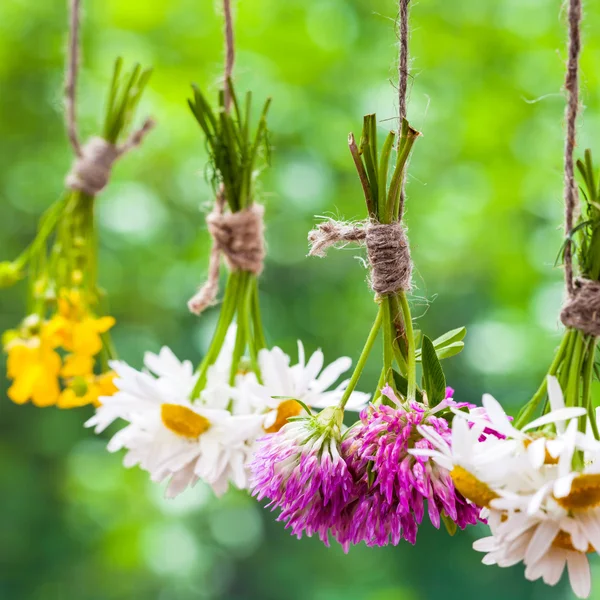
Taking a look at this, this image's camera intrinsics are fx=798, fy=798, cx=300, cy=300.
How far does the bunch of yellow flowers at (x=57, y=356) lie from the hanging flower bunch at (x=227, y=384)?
0.43 feet

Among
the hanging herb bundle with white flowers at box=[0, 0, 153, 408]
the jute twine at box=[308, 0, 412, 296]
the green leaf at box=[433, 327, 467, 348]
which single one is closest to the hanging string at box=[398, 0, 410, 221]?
the jute twine at box=[308, 0, 412, 296]

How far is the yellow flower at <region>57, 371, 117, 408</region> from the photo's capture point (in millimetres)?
741

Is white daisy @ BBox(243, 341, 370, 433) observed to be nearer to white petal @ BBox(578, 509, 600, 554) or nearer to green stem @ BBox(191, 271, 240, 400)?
green stem @ BBox(191, 271, 240, 400)

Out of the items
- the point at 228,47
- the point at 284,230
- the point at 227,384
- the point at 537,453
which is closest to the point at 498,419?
the point at 537,453

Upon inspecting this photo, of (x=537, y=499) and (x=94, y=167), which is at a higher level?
(x=94, y=167)

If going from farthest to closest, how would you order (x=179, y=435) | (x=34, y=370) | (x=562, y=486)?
(x=34, y=370) → (x=179, y=435) → (x=562, y=486)

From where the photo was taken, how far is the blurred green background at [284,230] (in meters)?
1.74

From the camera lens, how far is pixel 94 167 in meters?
0.78

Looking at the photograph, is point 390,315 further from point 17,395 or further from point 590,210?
point 17,395

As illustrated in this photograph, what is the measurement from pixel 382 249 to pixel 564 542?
0.20 meters

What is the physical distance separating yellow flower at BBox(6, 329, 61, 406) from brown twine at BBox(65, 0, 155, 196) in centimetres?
16

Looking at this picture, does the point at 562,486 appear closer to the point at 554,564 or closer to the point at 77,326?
the point at 554,564

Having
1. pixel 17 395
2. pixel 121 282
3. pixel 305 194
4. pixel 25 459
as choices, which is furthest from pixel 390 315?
pixel 25 459

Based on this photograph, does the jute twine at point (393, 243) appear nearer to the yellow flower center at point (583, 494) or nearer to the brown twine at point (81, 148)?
the yellow flower center at point (583, 494)
